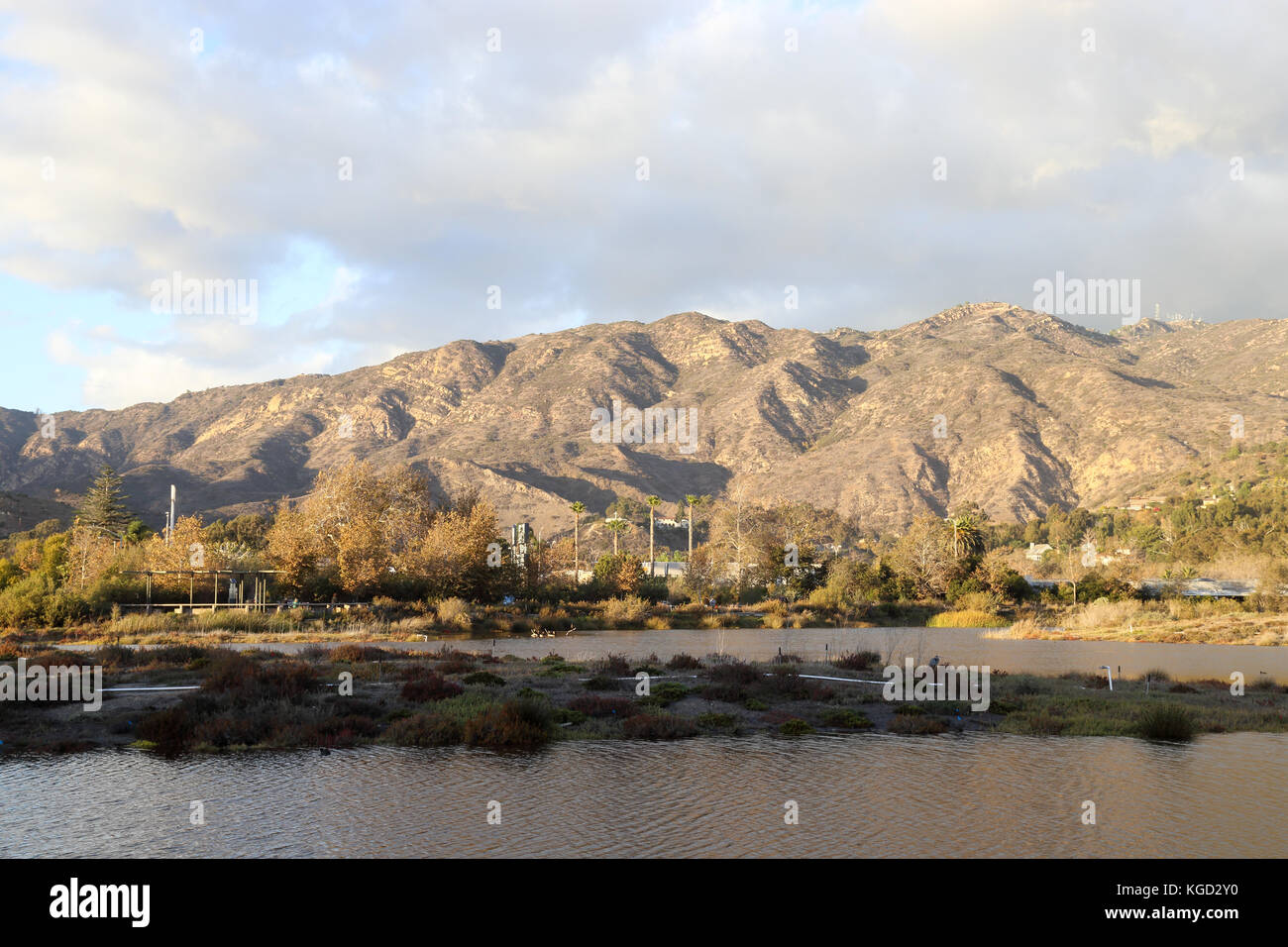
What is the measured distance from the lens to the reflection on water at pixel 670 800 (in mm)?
11445

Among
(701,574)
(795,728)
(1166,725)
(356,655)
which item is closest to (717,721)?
(795,728)

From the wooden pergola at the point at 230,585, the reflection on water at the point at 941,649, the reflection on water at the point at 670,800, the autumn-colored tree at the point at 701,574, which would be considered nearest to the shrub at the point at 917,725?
the reflection on water at the point at 670,800

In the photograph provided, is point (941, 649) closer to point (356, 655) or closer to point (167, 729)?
point (356, 655)

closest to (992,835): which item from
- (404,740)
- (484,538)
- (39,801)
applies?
(404,740)

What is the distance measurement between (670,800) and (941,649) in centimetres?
3065

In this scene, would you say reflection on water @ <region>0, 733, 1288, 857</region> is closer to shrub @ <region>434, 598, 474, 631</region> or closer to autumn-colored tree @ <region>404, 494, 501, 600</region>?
shrub @ <region>434, 598, 474, 631</region>

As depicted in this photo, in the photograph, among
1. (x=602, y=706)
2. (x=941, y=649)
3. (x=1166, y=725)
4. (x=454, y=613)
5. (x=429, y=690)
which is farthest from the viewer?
(x=454, y=613)

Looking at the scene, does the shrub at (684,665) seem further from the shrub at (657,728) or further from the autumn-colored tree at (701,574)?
the autumn-colored tree at (701,574)

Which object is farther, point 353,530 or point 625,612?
point 625,612

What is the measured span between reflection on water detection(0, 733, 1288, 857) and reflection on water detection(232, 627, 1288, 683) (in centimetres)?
1607

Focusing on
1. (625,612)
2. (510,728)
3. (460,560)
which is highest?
(460,560)

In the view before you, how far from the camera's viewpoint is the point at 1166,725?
18.4 metres

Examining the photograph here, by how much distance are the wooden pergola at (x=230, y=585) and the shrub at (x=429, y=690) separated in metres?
30.6
